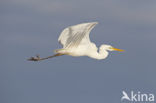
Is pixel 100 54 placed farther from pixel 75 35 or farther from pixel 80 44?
pixel 75 35

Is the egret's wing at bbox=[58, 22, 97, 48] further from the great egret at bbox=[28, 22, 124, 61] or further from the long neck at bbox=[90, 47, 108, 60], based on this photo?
the long neck at bbox=[90, 47, 108, 60]

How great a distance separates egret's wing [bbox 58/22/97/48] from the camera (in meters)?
26.0

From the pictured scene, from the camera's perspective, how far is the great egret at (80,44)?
26330mm

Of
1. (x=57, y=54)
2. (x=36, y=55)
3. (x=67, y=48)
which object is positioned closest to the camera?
(x=67, y=48)

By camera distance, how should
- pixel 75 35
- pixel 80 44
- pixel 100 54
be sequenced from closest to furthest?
pixel 75 35
pixel 80 44
pixel 100 54

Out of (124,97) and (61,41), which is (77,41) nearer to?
(61,41)

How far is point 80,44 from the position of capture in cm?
2883

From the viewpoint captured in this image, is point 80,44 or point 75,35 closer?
point 75,35

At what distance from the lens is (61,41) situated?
29.1 meters

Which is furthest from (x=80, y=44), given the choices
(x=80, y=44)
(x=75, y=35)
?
(x=75, y=35)

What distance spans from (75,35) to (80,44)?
2.54 m

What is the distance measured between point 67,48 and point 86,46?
1.51 meters

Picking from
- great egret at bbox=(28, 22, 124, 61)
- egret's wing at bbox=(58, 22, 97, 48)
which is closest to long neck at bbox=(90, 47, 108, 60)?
great egret at bbox=(28, 22, 124, 61)

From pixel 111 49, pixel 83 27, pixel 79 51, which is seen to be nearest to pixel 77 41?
pixel 83 27
